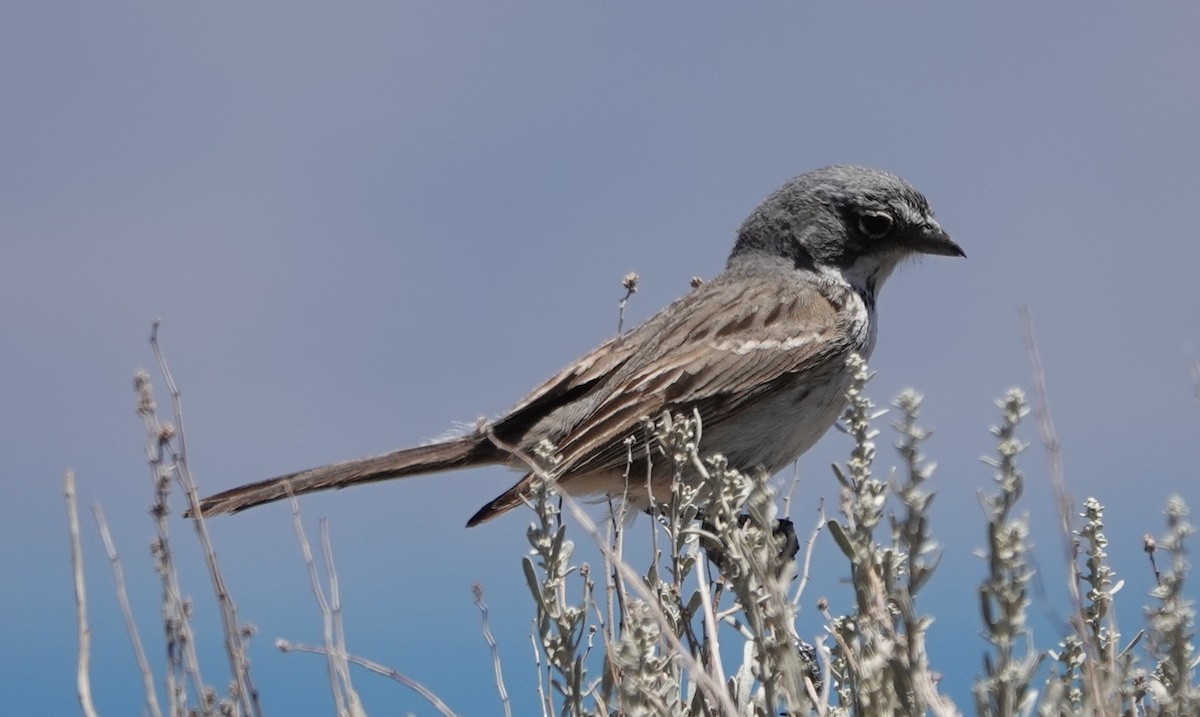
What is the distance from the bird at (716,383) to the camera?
16.5 feet

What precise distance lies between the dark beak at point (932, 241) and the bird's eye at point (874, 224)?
20cm

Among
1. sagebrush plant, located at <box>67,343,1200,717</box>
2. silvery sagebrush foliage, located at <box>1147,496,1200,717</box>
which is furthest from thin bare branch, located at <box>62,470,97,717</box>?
silvery sagebrush foliage, located at <box>1147,496,1200,717</box>

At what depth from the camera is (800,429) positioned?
522 cm

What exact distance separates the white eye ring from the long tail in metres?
2.35

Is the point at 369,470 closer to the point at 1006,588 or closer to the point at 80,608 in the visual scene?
the point at 80,608

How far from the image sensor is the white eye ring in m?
6.02

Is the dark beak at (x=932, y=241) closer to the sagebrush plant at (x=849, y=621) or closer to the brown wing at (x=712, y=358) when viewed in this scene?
the brown wing at (x=712, y=358)

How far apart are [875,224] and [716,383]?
5.14ft

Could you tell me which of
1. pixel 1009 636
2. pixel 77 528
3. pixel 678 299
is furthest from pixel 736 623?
pixel 678 299

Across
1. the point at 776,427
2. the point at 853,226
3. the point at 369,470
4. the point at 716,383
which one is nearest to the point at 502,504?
the point at 369,470

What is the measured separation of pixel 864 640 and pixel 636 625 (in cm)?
53

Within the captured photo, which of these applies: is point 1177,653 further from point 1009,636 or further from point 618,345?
point 618,345

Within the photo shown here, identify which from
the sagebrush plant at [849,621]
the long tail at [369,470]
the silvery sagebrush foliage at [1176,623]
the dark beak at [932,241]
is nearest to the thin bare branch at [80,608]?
the sagebrush plant at [849,621]

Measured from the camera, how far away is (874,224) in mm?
6031
